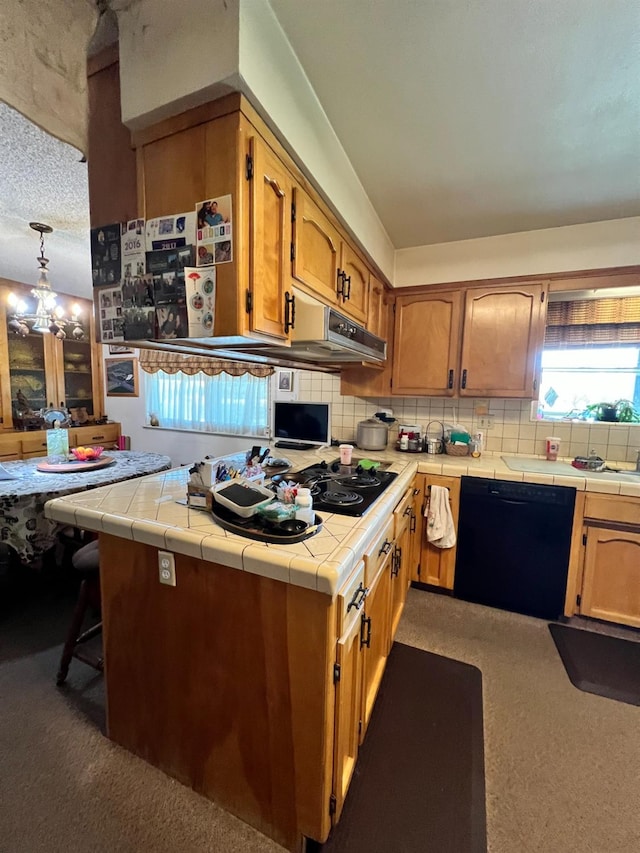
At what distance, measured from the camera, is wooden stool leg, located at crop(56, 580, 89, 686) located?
161 centimetres

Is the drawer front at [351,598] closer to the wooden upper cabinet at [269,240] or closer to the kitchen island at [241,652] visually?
the kitchen island at [241,652]

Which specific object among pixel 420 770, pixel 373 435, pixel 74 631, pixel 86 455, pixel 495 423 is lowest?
pixel 420 770

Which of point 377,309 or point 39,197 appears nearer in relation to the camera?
point 39,197

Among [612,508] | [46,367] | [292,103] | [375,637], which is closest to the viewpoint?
[292,103]

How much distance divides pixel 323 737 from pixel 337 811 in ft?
1.22

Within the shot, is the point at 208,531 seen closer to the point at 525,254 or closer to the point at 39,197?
the point at 39,197

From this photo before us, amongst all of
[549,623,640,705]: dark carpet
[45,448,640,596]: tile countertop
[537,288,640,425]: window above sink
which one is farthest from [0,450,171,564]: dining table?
[537,288,640,425]: window above sink

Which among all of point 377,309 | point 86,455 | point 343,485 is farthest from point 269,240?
point 86,455

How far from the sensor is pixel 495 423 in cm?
269

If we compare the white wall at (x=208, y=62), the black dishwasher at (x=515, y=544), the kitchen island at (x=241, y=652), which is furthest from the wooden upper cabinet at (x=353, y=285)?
the black dishwasher at (x=515, y=544)

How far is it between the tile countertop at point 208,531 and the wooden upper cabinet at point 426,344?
1.07 m

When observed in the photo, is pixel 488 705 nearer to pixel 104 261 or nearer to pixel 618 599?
pixel 618 599

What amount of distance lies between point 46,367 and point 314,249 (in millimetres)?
3772

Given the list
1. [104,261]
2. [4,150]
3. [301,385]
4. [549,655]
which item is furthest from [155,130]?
[549,655]
